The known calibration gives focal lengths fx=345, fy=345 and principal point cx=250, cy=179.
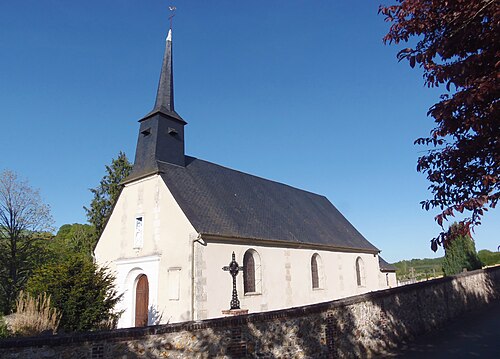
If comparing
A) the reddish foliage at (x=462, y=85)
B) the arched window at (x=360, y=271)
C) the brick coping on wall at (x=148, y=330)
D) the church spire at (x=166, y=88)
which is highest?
the church spire at (x=166, y=88)

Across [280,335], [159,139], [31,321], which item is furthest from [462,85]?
[159,139]

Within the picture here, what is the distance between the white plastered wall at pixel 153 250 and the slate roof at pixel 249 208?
0.76m

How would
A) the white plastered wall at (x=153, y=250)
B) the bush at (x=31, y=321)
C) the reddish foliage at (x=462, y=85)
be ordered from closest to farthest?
the reddish foliage at (x=462, y=85) < the bush at (x=31, y=321) < the white plastered wall at (x=153, y=250)

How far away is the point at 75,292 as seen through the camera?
1013 cm

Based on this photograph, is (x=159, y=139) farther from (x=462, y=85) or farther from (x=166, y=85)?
(x=462, y=85)

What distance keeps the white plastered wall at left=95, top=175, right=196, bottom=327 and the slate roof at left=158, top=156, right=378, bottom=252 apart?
0.76 metres

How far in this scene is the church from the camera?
12633mm

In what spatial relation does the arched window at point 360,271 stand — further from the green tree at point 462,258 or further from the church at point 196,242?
the green tree at point 462,258

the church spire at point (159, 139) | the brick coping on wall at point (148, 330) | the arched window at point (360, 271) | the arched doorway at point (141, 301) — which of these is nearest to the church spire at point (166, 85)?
the church spire at point (159, 139)

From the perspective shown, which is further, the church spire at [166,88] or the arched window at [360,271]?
the arched window at [360,271]

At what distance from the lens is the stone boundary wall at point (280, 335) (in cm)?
512

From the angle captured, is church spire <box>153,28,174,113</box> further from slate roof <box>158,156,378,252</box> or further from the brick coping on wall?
the brick coping on wall

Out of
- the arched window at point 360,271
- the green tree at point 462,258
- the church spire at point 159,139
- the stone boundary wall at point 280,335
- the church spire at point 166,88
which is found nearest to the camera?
the stone boundary wall at point 280,335

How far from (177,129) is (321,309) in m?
12.0
